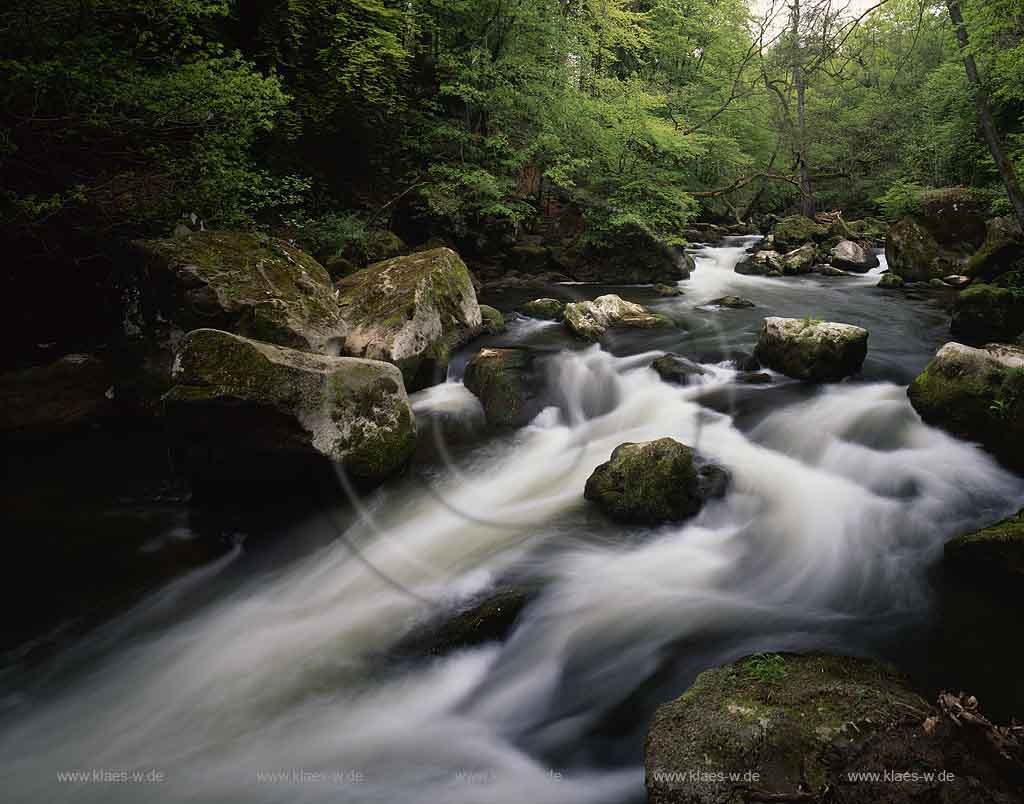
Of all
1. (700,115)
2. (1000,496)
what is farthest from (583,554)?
(700,115)

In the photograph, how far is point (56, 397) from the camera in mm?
6152

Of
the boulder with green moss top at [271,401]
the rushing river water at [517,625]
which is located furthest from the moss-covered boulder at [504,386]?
the boulder with green moss top at [271,401]

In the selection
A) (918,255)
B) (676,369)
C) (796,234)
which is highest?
(796,234)

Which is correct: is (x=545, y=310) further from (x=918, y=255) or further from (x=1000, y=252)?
(x=918, y=255)

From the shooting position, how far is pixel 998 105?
11602 mm

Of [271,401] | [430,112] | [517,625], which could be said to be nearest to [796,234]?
[430,112]

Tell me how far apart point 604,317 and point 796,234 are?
10.6m

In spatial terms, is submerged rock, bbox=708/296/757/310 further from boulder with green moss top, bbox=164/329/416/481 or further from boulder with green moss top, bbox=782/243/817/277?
boulder with green moss top, bbox=164/329/416/481

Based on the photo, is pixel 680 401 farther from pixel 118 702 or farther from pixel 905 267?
pixel 905 267

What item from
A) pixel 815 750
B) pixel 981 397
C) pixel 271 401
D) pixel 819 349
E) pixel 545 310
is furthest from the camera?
pixel 545 310

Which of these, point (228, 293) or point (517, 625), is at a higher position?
point (228, 293)

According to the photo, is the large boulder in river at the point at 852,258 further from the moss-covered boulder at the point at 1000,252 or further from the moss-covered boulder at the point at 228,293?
the moss-covered boulder at the point at 228,293

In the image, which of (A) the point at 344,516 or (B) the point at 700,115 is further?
(B) the point at 700,115

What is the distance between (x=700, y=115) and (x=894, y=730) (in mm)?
19407
